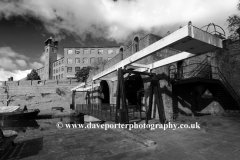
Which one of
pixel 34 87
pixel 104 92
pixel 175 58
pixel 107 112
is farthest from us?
pixel 34 87

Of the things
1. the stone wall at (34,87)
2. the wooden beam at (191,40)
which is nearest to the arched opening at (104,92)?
the wooden beam at (191,40)

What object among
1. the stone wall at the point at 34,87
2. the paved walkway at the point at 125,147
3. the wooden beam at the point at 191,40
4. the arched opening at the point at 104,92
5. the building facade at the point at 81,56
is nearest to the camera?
the paved walkway at the point at 125,147

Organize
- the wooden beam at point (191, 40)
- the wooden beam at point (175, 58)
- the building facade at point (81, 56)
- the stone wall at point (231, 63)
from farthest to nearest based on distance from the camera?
1. the building facade at point (81, 56)
2. the stone wall at point (231, 63)
3. the wooden beam at point (175, 58)
4. the wooden beam at point (191, 40)

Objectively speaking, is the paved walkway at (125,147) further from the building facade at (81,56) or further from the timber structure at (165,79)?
the building facade at (81,56)

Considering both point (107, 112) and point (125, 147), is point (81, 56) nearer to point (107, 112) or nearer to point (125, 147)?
point (107, 112)

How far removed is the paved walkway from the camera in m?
3.64

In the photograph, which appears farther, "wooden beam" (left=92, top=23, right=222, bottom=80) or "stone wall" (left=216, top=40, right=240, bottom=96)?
"stone wall" (left=216, top=40, right=240, bottom=96)

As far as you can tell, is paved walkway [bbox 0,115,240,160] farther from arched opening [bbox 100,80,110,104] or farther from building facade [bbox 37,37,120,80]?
building facade [bbox 37,37,120,80]

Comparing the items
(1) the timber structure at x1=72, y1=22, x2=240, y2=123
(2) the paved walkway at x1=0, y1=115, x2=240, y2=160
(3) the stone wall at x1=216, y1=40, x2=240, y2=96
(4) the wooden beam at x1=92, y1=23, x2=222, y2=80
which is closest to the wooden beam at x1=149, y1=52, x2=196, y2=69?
(1) the timber structure at x1=72, y1=22, x2=240, y2=123

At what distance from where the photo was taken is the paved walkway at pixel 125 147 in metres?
3.64

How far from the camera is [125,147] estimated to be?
425cm

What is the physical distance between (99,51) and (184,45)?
1782 inches

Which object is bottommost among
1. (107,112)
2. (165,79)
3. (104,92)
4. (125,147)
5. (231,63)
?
(125,147)

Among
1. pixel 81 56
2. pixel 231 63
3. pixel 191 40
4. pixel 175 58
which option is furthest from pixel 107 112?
pixel 81 56
